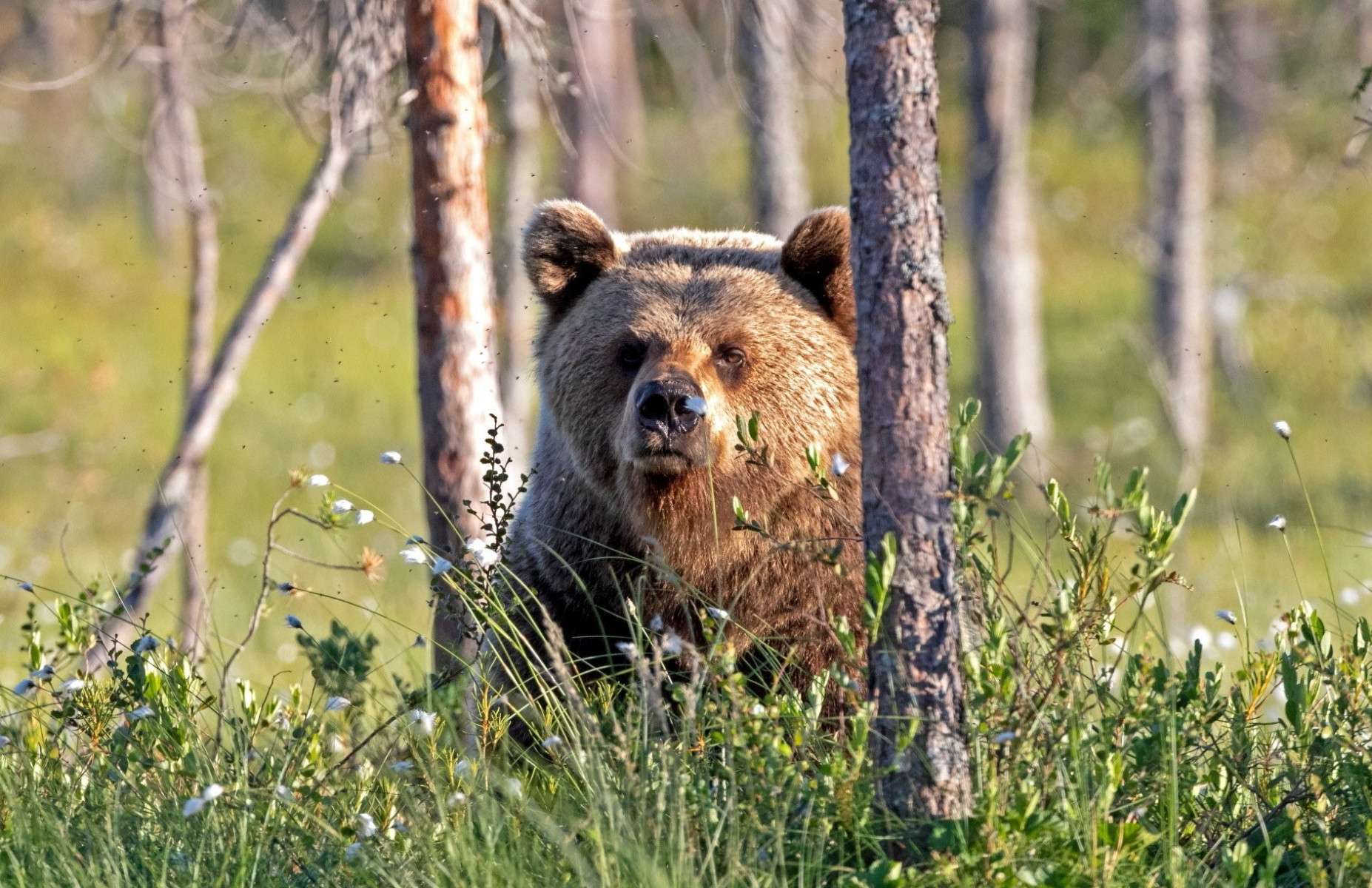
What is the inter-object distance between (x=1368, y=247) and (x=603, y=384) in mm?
18573

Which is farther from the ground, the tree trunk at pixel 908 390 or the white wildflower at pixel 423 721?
the tree trunk at pixel 908 390

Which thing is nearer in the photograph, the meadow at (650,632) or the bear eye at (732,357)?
the meadow at (650,632)

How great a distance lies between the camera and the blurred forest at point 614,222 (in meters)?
9.37

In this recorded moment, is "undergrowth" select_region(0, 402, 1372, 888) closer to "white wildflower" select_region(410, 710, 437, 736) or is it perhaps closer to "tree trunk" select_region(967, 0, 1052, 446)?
"white wildflower" select_region(410, 710, 437, 736)

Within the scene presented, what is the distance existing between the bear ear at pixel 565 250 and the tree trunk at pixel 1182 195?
325 inches

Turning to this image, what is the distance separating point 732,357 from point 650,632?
91cm

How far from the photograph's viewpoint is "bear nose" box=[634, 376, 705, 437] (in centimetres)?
389

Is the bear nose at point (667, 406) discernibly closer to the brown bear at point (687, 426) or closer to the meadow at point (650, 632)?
the brown bear at point (687, 426)

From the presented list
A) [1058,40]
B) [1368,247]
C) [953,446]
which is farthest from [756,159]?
[1058,40]

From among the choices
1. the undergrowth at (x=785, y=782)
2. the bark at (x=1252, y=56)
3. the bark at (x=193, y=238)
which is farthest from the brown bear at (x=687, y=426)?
the bark at (x=1252, y=56)

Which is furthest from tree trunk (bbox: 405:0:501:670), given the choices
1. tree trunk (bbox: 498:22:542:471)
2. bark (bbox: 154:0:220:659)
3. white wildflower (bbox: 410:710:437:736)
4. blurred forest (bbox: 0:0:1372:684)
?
tree trunk (bbox: 498:22:542:471)

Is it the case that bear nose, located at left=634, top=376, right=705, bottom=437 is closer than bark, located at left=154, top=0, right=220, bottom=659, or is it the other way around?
bear nose, located at left=634, top=376, right=705, bottom=437

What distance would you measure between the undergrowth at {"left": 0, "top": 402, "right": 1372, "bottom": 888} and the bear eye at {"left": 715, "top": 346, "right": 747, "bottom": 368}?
117 centimetres

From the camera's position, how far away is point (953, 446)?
2818 millimetres
